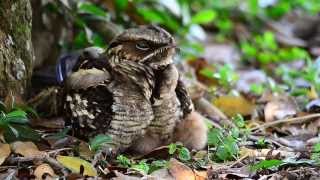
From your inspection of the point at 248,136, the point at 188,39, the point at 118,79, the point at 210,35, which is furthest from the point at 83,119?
the point at 210,35

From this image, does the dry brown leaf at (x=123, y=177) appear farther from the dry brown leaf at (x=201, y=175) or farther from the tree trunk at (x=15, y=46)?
the tree trunk at (x=15, y=46)

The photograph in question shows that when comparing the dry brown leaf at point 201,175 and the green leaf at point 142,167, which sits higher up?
the green leaf at point 142,167

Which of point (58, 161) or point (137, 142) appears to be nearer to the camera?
point (58, 161)

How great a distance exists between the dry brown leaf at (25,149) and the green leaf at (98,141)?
0.70 feet

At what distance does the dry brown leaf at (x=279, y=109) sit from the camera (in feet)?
14.3

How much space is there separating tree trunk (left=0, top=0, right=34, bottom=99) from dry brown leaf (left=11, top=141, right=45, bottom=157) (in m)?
0.39

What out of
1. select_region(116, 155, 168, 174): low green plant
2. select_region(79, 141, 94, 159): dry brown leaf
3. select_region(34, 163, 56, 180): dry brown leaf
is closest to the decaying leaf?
select_region(116, 155, 168, 174): low green plant

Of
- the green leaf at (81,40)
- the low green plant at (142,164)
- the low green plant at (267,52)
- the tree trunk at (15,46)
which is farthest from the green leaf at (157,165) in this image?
the low green plant at (267,52)

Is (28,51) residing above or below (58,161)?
above

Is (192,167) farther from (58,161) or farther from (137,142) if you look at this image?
(58,161)

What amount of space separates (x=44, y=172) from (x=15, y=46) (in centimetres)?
87

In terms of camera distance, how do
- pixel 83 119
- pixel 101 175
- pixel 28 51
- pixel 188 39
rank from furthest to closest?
pixel 188 39
pixel 28 51
pixel 83 119
pixel 101 175

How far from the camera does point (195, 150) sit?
346cm

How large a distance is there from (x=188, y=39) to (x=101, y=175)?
3011 mm
